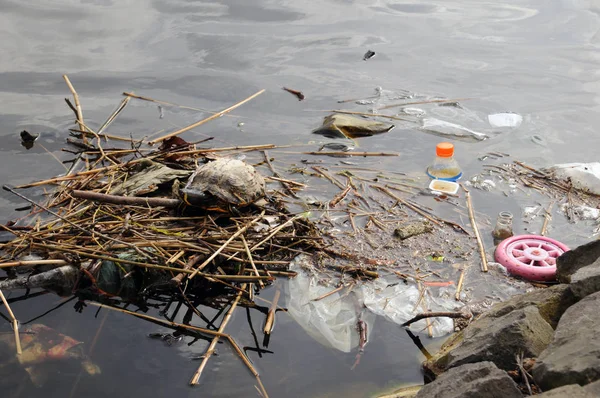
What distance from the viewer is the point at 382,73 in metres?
7.42

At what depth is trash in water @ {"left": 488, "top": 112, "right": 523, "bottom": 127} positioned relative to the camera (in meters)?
6.27

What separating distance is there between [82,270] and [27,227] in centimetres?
66

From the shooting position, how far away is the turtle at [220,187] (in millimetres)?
3932

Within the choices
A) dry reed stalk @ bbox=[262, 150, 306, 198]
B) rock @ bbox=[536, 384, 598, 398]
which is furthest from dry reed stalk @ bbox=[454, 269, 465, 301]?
rock @ bbox=[536, 384, 598, 398]

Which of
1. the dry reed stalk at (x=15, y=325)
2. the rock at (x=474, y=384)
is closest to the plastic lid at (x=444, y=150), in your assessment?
the rock at (x=474, y=384)

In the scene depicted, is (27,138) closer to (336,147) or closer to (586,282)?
(336,147)

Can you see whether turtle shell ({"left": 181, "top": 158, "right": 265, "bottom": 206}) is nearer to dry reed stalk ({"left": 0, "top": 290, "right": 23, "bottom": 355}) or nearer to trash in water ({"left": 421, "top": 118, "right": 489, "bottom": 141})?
dry reed stalk ({"left": 0, "top": 290, "right": 23, "bottom": 355})

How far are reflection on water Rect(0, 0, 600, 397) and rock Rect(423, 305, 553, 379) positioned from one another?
A: 48 centimetres

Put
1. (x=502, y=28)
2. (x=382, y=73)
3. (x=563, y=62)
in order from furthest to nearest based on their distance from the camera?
(x=502, y=28), (x=563, y=62), (x=382, y=73)

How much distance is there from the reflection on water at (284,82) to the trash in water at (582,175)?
1.10ft

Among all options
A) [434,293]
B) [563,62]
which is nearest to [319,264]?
[434,293]

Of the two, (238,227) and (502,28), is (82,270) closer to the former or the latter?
(238,227)

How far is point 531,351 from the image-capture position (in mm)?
2621

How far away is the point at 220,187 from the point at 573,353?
234 centimetres
